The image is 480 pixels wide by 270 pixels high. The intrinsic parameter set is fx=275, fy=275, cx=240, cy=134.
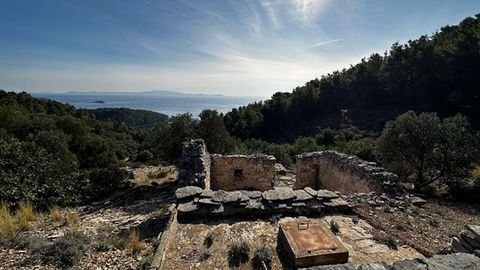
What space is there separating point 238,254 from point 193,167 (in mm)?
4460

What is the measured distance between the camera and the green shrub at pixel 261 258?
4273mm

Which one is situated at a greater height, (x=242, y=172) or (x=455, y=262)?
(x=455, y=262)

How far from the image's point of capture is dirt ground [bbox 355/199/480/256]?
16.9ft

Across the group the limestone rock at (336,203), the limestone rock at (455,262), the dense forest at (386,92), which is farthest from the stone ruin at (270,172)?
the dense forest at (386,92)

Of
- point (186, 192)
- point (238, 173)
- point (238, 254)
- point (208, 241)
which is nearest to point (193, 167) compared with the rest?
point (186, 192)

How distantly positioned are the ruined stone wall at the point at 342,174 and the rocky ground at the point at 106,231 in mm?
5696

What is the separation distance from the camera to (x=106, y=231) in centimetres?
611

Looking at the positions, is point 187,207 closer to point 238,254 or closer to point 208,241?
Result: point 208,241

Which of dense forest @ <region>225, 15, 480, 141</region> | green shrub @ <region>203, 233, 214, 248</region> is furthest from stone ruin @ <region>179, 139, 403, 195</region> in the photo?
dense forest @ <region>225, 15, 480, 141</region>

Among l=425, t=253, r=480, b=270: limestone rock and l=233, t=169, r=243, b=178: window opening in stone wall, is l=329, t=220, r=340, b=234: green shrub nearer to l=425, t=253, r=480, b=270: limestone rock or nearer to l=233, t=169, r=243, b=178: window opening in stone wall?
l=425, t=253, r=480, b=270: limestone rock

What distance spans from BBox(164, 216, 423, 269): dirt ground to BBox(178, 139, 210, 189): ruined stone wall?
7.60 ft

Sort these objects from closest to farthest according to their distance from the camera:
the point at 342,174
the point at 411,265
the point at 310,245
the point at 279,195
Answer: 1. the point at 411,265
2. the point at 310,245
3. the point at 279,195
4. the point at 342,174

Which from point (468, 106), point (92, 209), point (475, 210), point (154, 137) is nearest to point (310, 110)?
point (468, 106)

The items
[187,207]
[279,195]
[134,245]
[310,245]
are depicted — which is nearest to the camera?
[310,245]
